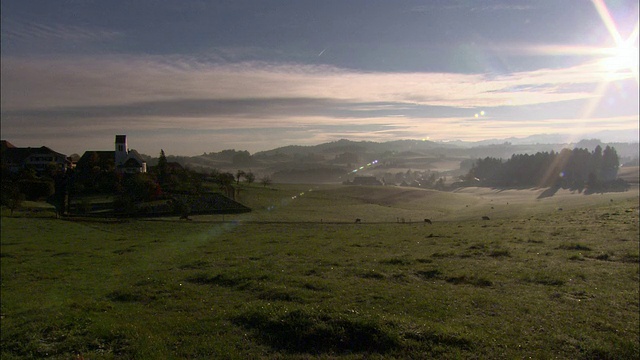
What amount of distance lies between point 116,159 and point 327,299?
67.4 meters

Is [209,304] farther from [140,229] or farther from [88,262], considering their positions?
[140,229]

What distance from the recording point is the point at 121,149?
66.4 metres

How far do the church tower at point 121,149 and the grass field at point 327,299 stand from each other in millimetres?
28849

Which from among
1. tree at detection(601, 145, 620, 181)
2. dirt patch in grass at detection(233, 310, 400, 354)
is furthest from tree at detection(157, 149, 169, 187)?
tree at detection(601, 145, 620, 181)

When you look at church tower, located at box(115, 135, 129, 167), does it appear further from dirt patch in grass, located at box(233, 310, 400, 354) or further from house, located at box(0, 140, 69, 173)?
dirt patch in grass, located at box(233, 310, 400, 354)

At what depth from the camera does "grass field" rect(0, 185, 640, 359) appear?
1142cm

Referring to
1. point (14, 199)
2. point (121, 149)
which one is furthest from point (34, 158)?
point (14, 199)

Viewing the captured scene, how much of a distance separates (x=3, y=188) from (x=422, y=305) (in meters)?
62.4

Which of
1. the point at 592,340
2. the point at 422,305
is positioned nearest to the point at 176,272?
the point at 422,305

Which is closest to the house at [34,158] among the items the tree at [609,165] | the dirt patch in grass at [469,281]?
the dirt patch in grass at [469,281]

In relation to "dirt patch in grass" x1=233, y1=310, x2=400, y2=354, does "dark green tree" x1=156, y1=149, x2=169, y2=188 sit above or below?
above

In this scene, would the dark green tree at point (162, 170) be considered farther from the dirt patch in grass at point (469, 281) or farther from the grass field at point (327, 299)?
the dirt patch in grass at point (469, 281)

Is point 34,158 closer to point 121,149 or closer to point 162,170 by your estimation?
point 121,149

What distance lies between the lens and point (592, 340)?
477 inches
